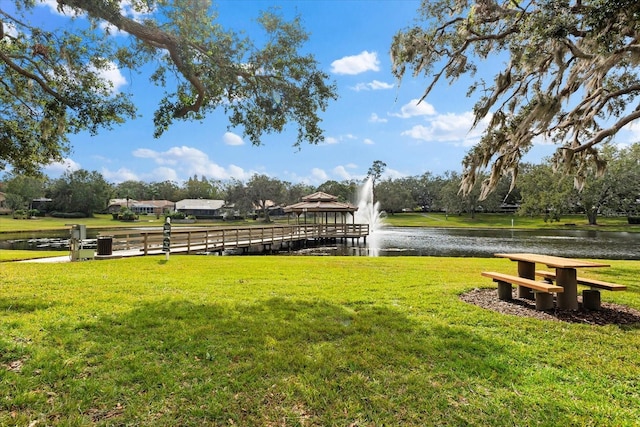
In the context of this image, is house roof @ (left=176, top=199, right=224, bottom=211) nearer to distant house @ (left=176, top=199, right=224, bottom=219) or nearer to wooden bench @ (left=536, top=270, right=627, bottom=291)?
distant house @ (left=176, top=199, right=224, bottom=219)

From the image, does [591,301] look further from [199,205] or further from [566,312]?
[199,205]

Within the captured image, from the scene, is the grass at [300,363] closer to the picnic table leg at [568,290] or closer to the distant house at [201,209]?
the picnic table leg at [568,290]

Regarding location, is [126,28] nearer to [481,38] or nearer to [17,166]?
[481,38]

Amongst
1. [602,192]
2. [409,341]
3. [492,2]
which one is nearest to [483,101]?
[492,2]

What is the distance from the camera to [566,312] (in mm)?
5230

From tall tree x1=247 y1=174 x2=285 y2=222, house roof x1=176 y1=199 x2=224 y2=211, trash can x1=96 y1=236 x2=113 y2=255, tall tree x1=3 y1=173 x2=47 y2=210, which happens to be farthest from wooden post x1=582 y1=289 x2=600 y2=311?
house roof x1=176 y1=199 x2=224 y2=211

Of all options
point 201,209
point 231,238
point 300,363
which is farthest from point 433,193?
point 300,363

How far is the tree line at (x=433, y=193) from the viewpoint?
42469mm

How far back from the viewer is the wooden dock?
1453cm

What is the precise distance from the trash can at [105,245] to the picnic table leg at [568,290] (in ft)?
44.2

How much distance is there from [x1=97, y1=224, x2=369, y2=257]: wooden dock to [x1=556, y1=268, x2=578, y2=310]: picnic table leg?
41.4 feet

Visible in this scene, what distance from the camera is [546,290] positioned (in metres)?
4.95

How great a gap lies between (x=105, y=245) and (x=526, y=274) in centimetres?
1325

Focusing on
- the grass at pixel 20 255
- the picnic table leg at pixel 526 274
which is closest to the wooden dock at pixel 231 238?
the grass at pixel 20 255
